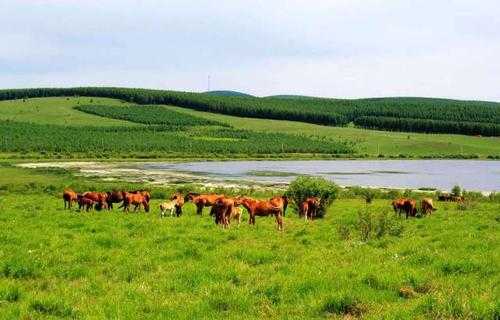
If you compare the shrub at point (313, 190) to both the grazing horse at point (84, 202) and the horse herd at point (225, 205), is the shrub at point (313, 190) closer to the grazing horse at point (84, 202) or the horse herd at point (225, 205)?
the horse herd at point (225, 205)

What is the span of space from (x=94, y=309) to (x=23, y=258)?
18.1 feet

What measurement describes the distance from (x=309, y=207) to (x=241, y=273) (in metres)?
16.3

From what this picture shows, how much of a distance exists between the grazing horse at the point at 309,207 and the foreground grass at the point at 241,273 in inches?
271

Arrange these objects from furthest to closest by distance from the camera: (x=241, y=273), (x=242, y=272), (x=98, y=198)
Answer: (x=98, y=198) < (x=242, y=272) < (x=241, y=273)

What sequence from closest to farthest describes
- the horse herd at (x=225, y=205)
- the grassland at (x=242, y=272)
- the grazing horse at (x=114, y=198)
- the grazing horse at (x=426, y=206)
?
the grassland at (x=242, y=272)
the horse herd at (x=225, y=205)
the grazing horse at (x=114, y=198)
the grazing horse at (x=426, y=206)

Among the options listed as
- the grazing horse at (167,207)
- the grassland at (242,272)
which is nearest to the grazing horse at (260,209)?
the grassland at (242,272)

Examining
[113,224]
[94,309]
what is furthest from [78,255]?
[113,224]

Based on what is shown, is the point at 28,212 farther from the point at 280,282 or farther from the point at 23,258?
the point at 280,282

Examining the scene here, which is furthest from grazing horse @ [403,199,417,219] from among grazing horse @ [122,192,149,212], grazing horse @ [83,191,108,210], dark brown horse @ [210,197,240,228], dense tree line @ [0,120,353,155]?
dense tree line @ [0,120,353,155]

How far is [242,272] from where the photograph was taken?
14.4 meters

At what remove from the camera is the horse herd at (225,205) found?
25047 millimetres

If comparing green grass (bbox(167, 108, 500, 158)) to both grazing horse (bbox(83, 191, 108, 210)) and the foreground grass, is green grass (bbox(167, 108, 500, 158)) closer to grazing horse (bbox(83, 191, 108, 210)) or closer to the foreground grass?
grazing horse (bbox(83, 191, 108, 210))

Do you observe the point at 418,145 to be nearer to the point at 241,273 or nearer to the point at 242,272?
the point at 242,272

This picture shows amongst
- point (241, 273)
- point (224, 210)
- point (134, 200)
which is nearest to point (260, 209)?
point (224, 210)
